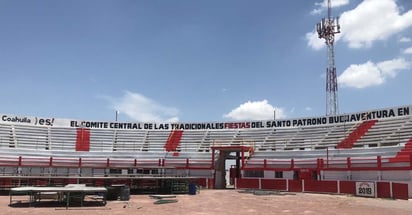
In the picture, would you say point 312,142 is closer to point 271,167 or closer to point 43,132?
point 271,167

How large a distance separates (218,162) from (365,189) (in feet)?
58.7

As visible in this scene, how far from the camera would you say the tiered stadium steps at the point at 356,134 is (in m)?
45.7

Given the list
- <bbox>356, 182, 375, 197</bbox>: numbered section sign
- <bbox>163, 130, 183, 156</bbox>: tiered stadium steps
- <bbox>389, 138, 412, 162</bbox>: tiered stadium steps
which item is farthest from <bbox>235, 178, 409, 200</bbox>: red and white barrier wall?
<bbox>163, 130, 183, 156</bbox>: tiered stadium steps

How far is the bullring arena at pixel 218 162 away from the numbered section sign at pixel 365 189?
0.26 feet

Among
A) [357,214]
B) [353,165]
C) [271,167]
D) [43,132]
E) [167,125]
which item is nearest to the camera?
[357,214]

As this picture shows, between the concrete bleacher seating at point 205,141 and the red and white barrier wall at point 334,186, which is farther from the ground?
the concrete bleacher seating at point 205,141

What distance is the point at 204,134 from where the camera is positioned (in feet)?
188

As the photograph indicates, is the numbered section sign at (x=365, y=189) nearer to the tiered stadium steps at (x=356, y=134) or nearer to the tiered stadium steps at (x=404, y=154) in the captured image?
the tiered stadium steps at (x=404, y=154)

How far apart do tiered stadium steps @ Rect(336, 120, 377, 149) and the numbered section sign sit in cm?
967

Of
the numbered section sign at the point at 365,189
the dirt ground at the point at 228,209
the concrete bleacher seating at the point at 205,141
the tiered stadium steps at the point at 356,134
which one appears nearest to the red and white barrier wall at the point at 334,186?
the numbered section sign at the point at 365,189

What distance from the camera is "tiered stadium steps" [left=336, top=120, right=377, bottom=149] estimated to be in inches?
1799

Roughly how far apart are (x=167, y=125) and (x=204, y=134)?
587 cm

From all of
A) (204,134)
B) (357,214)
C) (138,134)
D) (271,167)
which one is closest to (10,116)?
(138,134)

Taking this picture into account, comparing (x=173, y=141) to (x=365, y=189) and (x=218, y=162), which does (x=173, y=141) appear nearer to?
(x=218, y=162)
